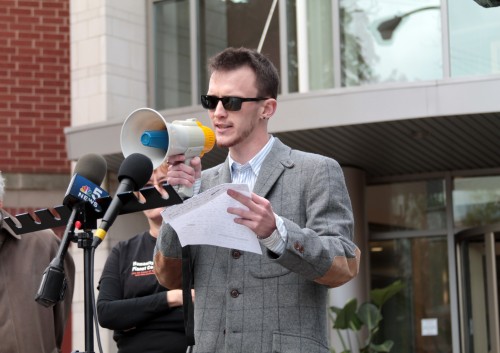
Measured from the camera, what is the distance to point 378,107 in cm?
1198

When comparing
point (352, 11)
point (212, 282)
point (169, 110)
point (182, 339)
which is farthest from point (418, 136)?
point (212, 282)

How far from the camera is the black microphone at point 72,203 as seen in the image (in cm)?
362

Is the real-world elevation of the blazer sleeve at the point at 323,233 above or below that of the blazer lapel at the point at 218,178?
below

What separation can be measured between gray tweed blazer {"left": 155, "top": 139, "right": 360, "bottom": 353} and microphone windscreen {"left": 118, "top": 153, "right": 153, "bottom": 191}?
1.35 ft

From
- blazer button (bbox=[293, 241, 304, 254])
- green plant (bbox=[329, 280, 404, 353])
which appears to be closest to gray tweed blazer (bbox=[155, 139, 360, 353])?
blazer button (bbox=[293, 241, 304, 254])

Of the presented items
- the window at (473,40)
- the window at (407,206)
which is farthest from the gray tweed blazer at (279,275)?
the window at (407,206)

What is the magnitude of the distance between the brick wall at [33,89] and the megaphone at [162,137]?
11226mm

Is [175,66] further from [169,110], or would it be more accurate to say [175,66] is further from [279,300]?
[279,300]

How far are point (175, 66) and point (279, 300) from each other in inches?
432

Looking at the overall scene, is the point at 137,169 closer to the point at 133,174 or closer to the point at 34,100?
the point at 133,174

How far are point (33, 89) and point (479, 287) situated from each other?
6.83 m

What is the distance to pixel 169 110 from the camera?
13.4m

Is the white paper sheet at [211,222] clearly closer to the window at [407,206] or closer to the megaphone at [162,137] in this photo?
the megaphone at [162,137]

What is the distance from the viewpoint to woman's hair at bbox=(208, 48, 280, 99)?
4.10m
